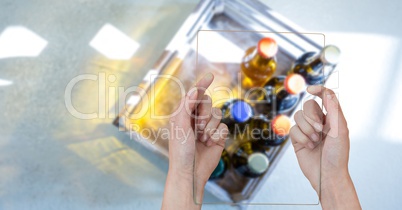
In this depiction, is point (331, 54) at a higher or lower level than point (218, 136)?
higher

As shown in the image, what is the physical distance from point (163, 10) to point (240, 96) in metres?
0.36

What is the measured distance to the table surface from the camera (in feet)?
3.23

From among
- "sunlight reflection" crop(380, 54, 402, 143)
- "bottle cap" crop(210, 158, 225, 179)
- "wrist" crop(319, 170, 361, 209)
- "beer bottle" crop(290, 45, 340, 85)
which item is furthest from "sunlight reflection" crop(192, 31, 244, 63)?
"sunlight reflection" crop(380, 54, 402, 143)

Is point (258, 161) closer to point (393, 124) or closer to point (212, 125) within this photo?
point (212, 125)

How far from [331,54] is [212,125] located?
271mm

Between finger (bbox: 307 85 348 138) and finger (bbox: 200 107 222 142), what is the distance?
0.16 meters

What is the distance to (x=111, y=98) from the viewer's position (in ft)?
3.30

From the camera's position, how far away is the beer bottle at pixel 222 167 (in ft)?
2.62

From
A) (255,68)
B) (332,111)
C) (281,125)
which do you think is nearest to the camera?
(332,111)

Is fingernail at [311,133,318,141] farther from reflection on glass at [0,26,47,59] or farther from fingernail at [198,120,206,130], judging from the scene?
reflection on glass at [0,26,47,59]

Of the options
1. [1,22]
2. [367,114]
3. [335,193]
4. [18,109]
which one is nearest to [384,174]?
[367,114]

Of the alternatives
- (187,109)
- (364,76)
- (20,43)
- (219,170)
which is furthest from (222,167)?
(20,43)

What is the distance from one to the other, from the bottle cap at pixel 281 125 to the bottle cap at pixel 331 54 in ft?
0.46

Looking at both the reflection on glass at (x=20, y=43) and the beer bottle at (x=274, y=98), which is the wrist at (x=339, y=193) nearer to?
the beer bottle at (x=274, y=98)
